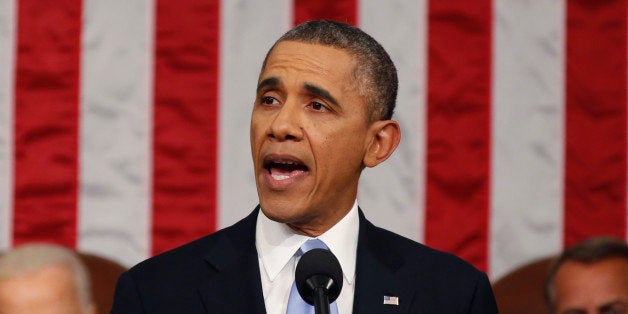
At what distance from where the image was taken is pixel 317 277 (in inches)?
68.2

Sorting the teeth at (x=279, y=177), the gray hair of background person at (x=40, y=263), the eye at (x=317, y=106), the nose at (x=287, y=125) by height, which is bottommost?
the gray hair of background person at (x=40, y=263)

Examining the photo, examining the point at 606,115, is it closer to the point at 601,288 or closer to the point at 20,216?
the point at 601,288

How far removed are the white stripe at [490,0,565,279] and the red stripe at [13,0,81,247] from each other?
3.49 ft

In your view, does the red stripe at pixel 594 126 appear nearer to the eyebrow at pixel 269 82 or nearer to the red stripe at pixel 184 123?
the red stripe at pixel 184 123

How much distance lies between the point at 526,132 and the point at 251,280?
4.39 ft

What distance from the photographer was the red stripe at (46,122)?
2971mm

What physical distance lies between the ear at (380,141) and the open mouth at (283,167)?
0.15m

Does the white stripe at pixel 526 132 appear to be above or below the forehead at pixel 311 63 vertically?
below

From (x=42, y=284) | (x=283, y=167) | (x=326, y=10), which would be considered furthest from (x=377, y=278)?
(x=326, y=10)

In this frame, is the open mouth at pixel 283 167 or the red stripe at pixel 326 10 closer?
the open mouth at pixel 283 167

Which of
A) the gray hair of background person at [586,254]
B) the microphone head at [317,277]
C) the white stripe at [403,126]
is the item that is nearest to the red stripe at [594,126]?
the white stripe at [403,126]

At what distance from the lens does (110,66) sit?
3.03m

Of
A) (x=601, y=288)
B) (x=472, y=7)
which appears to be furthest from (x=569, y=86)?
(x=601, y=288)

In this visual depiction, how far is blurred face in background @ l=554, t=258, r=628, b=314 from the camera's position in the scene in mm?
2572
